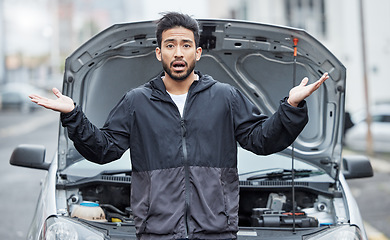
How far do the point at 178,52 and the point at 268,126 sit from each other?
584 millimetres

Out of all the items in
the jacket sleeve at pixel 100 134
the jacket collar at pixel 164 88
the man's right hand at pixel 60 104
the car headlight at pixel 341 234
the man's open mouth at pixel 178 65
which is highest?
the man's open mouth at pixel 178 65

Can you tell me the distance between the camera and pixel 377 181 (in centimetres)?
1209

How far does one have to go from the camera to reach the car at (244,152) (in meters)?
4.30

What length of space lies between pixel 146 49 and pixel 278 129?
5.59ft

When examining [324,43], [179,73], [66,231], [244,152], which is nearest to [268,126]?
[179,73]

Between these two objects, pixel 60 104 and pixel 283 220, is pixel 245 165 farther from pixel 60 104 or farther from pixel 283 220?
pixel 60 104

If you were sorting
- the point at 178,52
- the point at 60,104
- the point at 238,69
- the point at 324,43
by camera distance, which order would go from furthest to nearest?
the point at 324,43 → the point at 238,69 → the point at 178,52 → the point at 60,104

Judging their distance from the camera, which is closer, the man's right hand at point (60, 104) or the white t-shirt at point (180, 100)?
the man's right hand at point (60, 104)

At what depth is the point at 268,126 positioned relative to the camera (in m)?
3.30

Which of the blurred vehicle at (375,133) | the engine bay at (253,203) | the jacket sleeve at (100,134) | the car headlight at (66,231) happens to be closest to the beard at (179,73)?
the jacket sleeve at (100,134)

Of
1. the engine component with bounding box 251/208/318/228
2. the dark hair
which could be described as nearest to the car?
the engine component with bounding box 251/208/318/228

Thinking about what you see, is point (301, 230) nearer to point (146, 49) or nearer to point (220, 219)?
point (220, 219)

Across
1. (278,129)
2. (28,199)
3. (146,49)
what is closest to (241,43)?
(146,49)

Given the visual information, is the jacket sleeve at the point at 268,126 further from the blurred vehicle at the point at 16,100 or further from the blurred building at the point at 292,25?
the blurred vehicle at the point at 16,100
